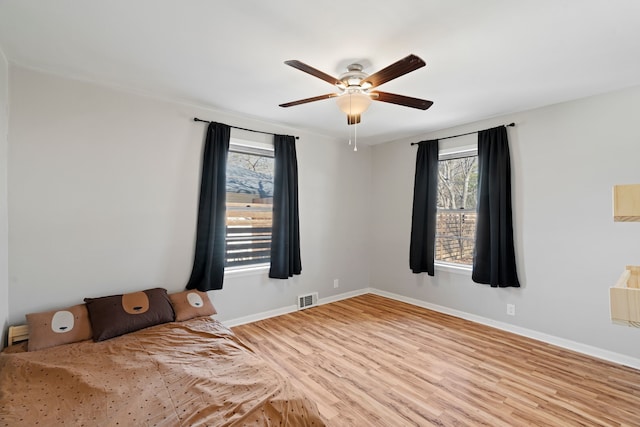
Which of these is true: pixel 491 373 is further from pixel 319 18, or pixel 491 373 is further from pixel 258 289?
pixel 319 18

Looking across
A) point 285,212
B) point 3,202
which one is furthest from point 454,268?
point 3,202

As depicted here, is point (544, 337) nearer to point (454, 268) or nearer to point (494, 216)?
point (454, 268)

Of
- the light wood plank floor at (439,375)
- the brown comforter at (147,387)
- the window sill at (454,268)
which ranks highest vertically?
the window sill at (454,268)

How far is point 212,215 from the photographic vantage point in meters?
3.39

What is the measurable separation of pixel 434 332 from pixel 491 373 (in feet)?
2.93

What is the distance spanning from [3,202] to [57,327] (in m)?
1.05

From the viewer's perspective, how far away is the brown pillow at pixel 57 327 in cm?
227

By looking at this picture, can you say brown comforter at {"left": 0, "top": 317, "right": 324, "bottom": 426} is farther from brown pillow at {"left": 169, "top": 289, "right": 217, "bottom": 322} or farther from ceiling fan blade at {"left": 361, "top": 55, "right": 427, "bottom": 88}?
ceiling fan blade at {"left": 361, "top": 55, "right": 427, "bottom": 88}

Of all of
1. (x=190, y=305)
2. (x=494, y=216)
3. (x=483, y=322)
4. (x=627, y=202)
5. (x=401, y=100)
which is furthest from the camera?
(x=483, y=322)

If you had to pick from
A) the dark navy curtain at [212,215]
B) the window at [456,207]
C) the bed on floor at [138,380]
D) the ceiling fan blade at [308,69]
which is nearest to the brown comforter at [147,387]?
the bed on floor at [138,380]

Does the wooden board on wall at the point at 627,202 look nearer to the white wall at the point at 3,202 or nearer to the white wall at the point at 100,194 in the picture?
the white wall at the point at 100,194

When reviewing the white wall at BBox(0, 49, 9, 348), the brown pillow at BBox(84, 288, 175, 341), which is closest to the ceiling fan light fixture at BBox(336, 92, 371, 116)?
the brown pillow at BBox(84, 288, 175, 341)

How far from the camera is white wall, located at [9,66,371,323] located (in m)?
2.52

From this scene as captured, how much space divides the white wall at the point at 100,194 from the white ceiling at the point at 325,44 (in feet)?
0.86
